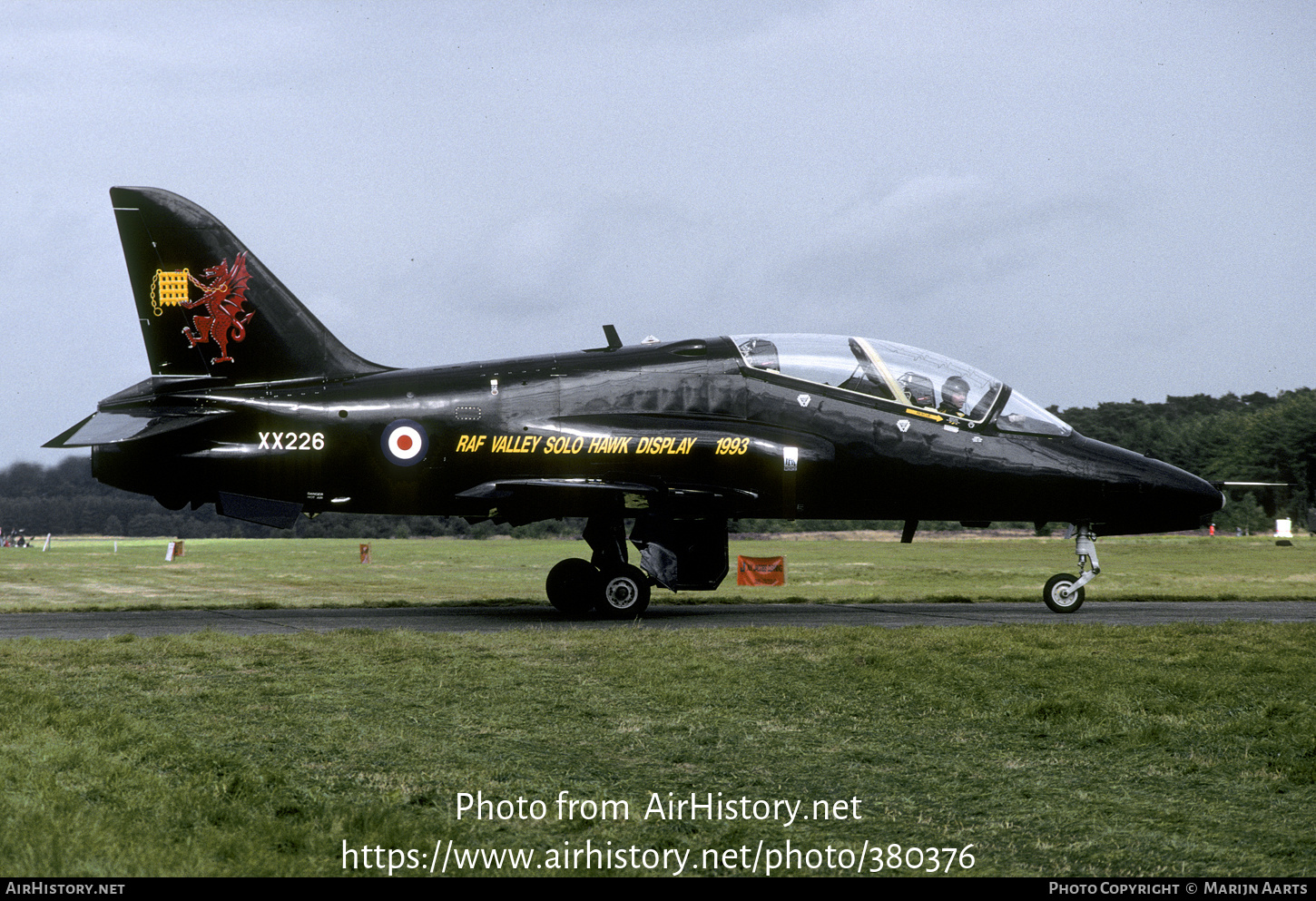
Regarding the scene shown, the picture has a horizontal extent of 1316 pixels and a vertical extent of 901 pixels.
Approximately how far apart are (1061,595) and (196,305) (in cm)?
1462

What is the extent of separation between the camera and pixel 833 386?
1772 centimetres

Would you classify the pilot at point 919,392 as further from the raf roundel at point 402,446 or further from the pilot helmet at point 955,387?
the raf roundel at point 402,446

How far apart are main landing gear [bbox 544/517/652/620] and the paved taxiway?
14.1 inches

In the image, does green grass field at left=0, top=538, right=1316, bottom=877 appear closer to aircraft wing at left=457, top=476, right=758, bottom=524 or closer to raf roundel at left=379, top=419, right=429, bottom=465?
aircraft wing at left=457, top=476, right=758, bottom=524

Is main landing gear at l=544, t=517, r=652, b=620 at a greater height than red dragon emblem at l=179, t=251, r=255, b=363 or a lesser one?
Result: lesser

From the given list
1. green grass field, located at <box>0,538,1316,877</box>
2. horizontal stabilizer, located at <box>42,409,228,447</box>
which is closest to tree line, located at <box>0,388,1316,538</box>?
horizontal stabilizer, located at <box>42,409,228,447</box>

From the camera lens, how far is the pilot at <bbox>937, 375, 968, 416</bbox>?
17.9m

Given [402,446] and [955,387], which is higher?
[955,387]

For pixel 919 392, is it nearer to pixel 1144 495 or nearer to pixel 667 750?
pixel 1144 495

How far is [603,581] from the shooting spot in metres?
17.6

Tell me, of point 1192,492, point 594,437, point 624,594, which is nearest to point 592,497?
point 594,437

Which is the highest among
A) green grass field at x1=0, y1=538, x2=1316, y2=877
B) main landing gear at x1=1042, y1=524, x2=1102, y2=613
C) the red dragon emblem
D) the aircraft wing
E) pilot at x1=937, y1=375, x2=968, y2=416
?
the red dragon emblem
